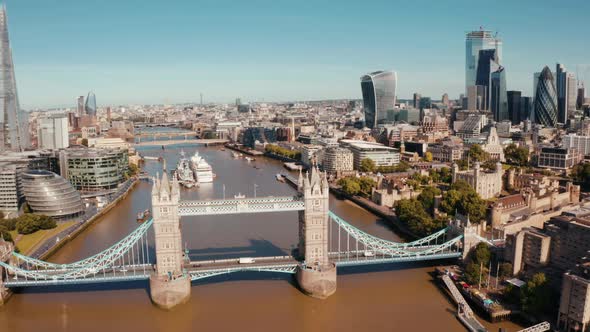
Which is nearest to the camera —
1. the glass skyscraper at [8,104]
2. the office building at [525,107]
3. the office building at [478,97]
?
the glass skyscraper at [8,104]

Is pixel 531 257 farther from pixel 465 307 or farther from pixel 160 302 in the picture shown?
pixel 160 302

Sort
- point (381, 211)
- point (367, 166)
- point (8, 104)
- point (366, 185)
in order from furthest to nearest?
1. point (367, 166)
2. point (8, 104)
3. point (366, 185)
4. point (381, 211)

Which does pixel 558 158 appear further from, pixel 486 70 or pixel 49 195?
pixel 486 70

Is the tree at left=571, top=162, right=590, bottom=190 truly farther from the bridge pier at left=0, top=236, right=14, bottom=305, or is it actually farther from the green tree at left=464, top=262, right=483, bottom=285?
the bridge pier at left=0, top=236, right=14, bottom=305

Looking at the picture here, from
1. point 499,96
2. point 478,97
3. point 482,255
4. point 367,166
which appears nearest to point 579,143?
point 367,166

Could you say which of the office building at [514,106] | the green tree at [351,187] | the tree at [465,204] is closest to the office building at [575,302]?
the tree at [465,204]

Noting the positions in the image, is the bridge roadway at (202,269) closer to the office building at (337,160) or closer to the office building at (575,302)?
the office building at (575,302)

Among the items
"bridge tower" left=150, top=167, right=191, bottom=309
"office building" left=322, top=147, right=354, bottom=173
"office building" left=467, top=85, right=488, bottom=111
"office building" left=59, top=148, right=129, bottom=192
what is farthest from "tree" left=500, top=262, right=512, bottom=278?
"office building" left=467, top=85, right=488, bottom=111
